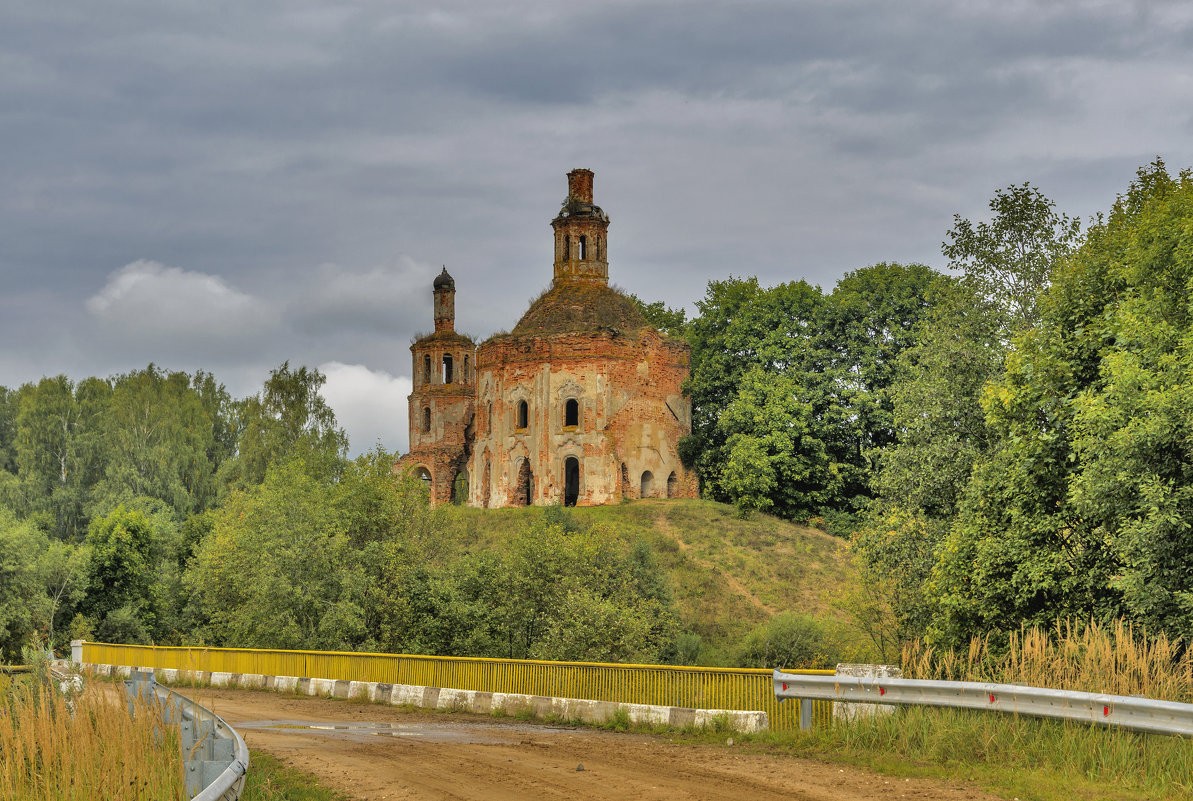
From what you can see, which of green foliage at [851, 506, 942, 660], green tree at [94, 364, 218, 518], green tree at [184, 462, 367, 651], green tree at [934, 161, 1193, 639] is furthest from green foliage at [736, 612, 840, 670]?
green tree at [94, 364, 218, 518]

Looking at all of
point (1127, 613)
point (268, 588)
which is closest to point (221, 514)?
point (268, 588)

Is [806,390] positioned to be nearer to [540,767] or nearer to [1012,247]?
[1012,247]

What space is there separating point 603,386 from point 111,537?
25.3 metres

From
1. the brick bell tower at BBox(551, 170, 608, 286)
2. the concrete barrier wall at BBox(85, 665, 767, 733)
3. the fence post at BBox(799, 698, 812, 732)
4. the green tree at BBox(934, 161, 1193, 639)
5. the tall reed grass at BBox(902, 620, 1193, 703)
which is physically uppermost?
the brick bell tower at BBox(551, 170, 608, 286)

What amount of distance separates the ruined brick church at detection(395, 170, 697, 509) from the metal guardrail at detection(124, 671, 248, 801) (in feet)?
160

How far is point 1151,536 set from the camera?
49.0ft

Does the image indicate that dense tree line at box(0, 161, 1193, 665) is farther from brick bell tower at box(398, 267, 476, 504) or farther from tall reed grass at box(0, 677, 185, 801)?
tall reed grass at box(0, 677, 185, 801)

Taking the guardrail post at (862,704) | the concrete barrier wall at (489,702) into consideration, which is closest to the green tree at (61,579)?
the concrete barrier wall at (489,702)

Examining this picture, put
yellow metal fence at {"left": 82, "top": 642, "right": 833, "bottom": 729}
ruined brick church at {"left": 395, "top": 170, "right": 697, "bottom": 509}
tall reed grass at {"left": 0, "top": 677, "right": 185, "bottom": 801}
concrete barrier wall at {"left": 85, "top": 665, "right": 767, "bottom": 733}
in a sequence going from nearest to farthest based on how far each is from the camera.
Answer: tall reed grass at {"left": 0, "top": 677, "right": 185, "bottom": 801}
yellow metal fence at {"left": 82, "top": 642, "right": 833, "bottom": 729}
concrete barrier wall at {"left": 85, "top": 665, "right": 767, "bottom": 733}
ruined brick church at {"left": 395, "top": 170, "right": 697, "bottom": 509}

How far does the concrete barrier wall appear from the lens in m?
12.8

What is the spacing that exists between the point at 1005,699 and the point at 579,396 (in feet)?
166

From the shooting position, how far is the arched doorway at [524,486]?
60875mm

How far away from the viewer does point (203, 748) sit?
8609 mm

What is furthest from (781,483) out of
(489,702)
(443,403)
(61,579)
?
(489,702)
